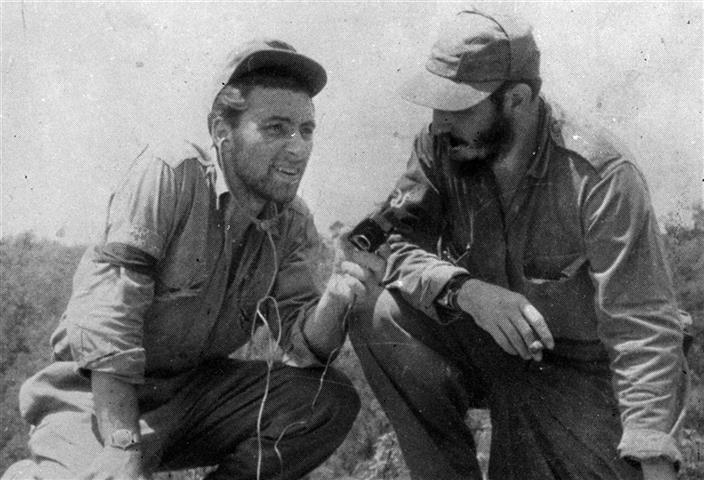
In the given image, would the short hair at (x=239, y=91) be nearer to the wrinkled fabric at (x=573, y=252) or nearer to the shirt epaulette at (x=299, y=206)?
the shirt epaulette at (x=299, y=206)

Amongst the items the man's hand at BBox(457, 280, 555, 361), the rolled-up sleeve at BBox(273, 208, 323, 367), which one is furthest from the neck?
the rolled-up sleeve at BBox(273, 208, 323, 367)

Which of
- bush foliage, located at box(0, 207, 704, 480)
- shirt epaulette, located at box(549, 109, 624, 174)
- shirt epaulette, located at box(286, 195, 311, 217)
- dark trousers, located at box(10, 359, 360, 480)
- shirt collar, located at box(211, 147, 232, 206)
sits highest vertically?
shirt epaulette, located at box(549, 109, 624, 174)

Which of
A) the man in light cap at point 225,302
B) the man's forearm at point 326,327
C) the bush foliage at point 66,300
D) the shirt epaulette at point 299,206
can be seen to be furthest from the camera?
the bush foliage at point 66,300

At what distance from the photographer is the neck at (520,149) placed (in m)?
3.52

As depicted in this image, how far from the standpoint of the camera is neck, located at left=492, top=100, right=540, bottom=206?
352 cm

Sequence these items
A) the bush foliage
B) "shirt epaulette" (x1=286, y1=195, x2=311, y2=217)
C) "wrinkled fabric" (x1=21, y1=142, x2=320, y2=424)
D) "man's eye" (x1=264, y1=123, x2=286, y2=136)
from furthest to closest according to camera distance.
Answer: the bush foliage → "shirt epaulette" (x1=286, y1=195, x2=311, y2=217) → "man's eye" (x1=264, y1=123, x2=286, y2=136) → "wrinkled fabric" (x1=21, y1=142, x2=320, y2=424)

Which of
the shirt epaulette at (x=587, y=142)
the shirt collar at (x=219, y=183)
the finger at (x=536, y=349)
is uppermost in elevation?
the shirt epaulette at (x=587, y=142)

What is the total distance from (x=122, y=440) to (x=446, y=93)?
4.80 ft

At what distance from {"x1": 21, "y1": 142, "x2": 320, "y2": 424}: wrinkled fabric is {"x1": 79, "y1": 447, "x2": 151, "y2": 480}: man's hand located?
0.73 feet

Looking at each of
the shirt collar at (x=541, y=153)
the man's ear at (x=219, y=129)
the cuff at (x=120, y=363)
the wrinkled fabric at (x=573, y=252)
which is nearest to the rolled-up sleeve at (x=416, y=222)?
the wrinkled fabric at (x=573, y=252)

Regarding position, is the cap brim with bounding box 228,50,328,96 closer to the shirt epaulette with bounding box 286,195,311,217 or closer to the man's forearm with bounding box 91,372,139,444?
the shirt epaulette with bounding box 286,195,311,217

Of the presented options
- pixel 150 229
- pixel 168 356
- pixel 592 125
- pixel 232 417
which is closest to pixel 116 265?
pixel 150 229

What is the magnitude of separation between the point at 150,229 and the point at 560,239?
130cm

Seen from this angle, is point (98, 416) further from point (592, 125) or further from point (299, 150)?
point (592, 125)
